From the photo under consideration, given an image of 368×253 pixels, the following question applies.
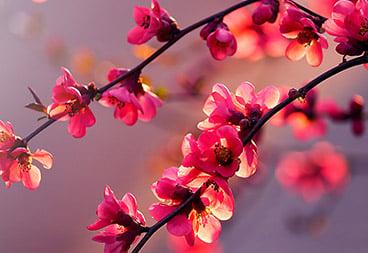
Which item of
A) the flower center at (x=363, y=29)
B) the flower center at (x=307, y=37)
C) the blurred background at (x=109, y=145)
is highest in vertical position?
the flower center at (x=363, y=29)

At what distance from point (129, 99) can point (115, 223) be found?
154mm

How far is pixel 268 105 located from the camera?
50 cm

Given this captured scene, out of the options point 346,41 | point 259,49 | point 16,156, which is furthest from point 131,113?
point 259,49

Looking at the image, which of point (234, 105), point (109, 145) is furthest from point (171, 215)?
point (109, 145)

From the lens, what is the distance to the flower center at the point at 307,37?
521 mm

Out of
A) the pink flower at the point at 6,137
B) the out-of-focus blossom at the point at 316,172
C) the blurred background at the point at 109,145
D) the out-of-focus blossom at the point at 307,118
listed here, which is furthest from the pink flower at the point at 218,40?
the blurred background at the point at 109,145

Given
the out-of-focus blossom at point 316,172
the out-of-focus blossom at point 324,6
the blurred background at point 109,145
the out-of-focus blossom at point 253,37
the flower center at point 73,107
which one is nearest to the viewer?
the flower center at point 73,107

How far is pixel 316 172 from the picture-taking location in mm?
1306

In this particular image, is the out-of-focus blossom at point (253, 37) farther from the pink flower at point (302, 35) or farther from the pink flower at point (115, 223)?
the pink flower at point (115, 223)

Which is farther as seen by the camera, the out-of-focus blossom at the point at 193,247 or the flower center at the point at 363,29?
the out-of-focus blossom at the point at 193,247

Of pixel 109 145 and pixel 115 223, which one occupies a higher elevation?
pixel 115 223

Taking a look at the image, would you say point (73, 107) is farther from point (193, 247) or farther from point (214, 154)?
point (193, 247)

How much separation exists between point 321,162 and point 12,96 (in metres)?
1.65

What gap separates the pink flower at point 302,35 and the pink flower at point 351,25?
2 cm
